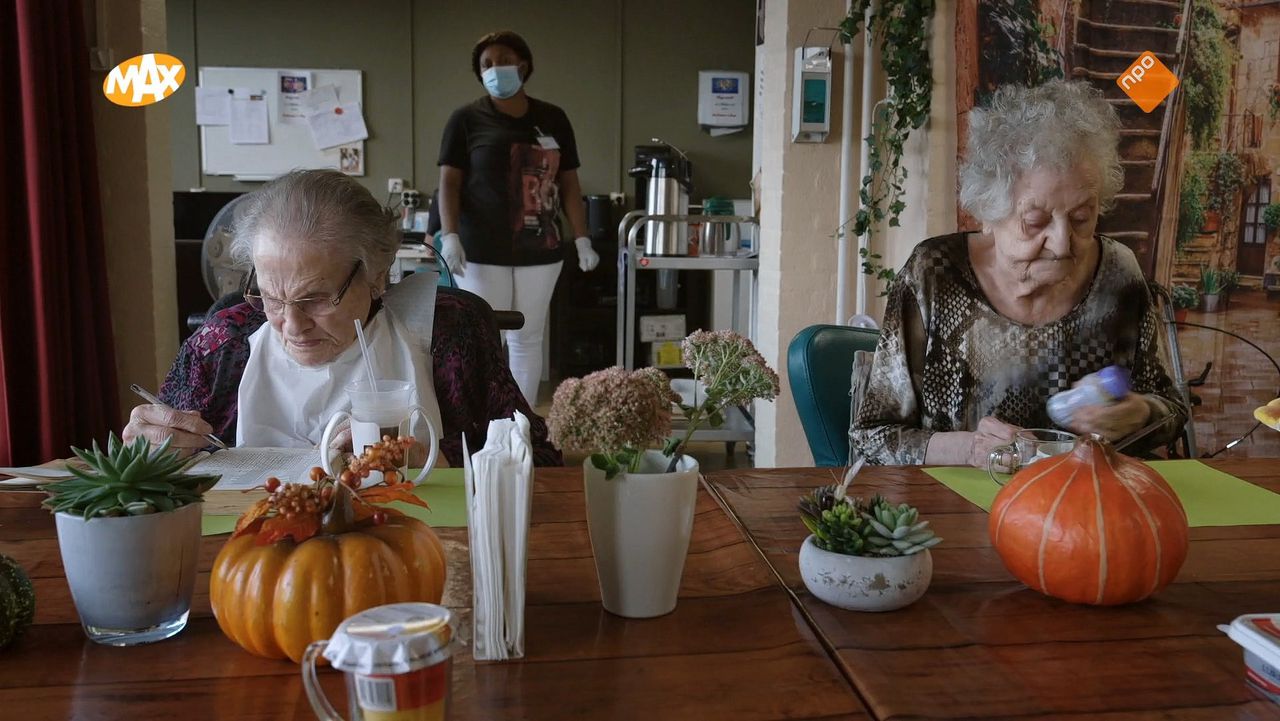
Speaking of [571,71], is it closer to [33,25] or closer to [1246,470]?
[33,25]

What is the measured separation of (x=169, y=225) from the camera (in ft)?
10.4

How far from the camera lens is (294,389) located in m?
1.65

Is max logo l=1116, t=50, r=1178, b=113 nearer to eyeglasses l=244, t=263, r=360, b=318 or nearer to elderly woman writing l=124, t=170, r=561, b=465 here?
elderly woman writing l=124, t=170, r=561, b=465

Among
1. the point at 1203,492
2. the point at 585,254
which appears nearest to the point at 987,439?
the point at 1203,492

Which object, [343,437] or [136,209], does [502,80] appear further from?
[343,437]

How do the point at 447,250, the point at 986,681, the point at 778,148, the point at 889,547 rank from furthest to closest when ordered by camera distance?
1. the point at 447,250
2. the point at 778,148
3. the point at 889,547
4. the point at 986,681

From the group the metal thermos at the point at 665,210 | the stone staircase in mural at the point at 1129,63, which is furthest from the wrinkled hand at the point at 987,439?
the metal thermos at the point at 665,210

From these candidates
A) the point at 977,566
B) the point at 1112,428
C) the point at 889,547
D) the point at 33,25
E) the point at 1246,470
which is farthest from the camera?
the point at 33,25

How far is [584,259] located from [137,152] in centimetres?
211

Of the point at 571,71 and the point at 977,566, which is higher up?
the point at 571,71

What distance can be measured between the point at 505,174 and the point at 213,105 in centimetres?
337

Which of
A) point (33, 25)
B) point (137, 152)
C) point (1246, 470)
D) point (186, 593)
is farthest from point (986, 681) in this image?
point (137, 152)

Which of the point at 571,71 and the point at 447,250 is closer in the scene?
the point at 447,250

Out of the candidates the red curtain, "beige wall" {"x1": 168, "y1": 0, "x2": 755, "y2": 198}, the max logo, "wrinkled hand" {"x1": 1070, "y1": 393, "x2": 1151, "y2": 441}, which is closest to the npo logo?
the red curtain
